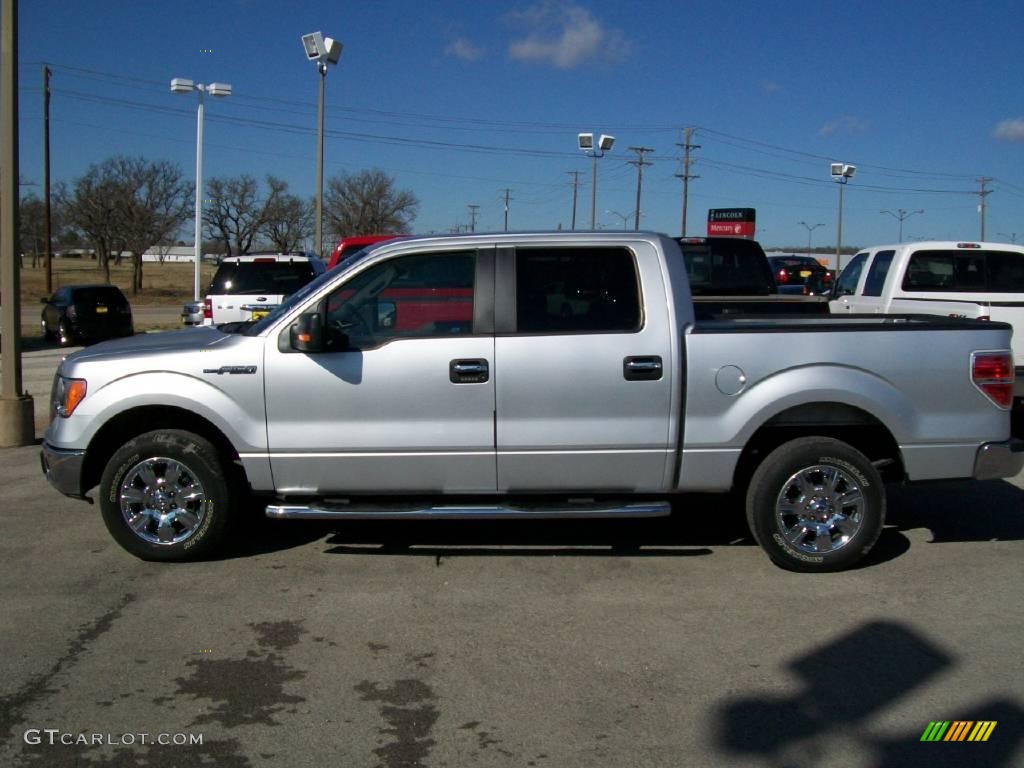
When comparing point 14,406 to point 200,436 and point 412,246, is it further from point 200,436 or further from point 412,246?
point 412,246

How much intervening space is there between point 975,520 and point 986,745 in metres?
3.70

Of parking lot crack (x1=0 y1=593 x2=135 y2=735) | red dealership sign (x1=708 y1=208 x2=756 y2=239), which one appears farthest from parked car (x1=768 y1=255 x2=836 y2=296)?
parking lot crack (x1=0 y1=593 x2=135 y2=735)

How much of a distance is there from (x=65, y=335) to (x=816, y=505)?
2219cm

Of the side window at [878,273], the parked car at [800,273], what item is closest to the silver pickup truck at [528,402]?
the side window at [878,273]

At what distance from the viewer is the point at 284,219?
60.6 metres

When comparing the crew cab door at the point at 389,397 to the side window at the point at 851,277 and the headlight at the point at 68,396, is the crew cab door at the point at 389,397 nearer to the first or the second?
the headlight at the point at 68,396

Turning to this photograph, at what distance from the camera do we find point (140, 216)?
51.7 m

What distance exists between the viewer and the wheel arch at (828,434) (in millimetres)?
5922

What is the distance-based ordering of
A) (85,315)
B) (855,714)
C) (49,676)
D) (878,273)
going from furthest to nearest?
(85,315) → (878,273) → (49,676) → (855,714)

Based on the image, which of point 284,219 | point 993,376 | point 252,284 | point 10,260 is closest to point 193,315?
point 252,284

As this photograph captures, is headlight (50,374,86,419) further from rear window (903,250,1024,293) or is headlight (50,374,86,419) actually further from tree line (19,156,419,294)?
tree line (19,156,419,294)

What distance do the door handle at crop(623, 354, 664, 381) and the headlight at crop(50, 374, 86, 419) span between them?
10.8 feet

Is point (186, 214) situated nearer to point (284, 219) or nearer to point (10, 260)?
point (284, 219)

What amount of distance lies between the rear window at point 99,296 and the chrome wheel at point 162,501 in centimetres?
2006
